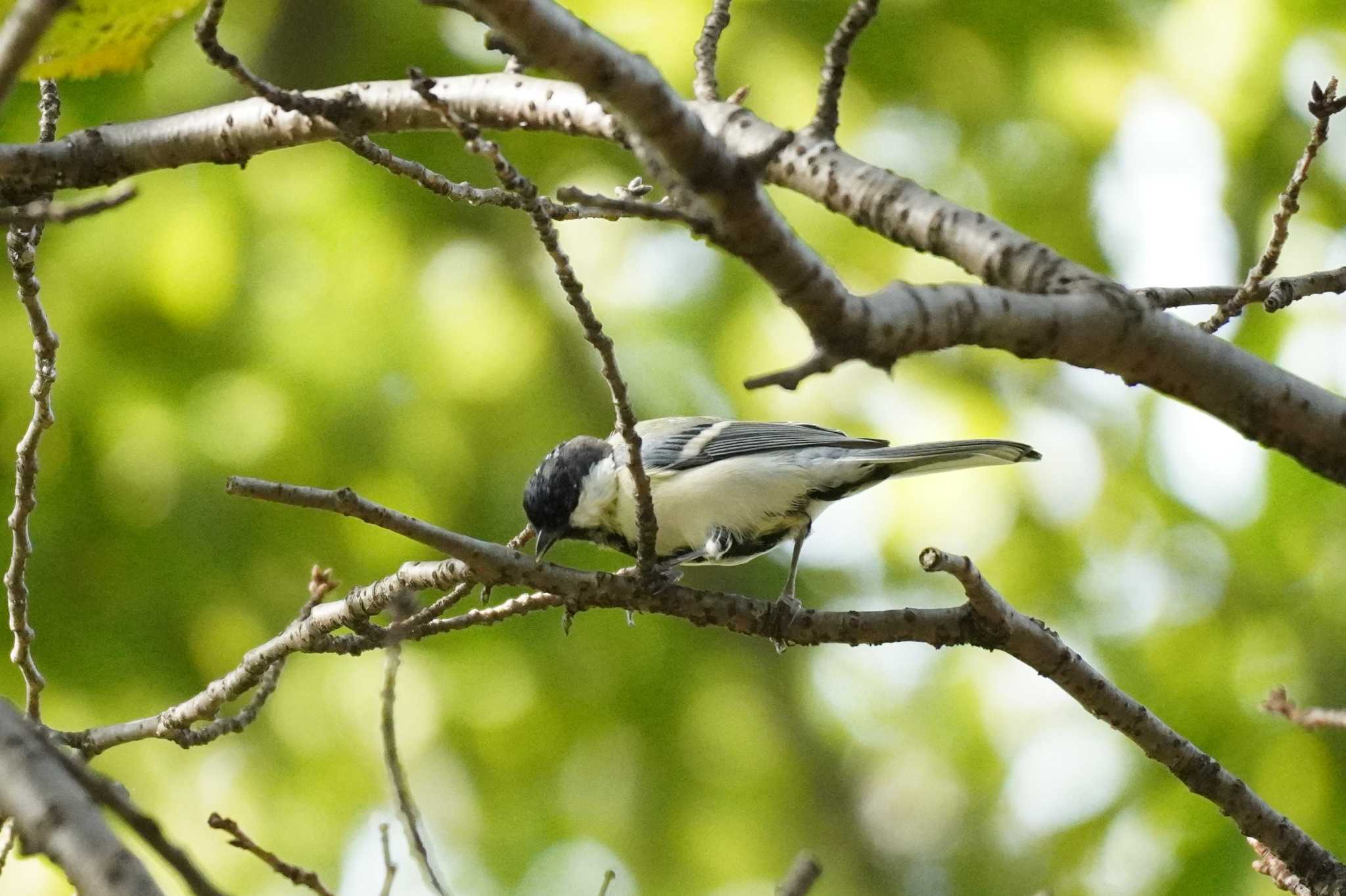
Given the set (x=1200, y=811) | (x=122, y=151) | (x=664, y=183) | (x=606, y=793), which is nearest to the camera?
(x=664, y=183)

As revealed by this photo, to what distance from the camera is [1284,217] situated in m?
2.41

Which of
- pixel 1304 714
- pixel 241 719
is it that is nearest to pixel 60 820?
pixel 241 719

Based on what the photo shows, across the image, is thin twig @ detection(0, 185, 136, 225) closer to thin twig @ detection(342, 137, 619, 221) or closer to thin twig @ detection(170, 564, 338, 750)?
thin twig @ detection(342, 137, 619, 221)

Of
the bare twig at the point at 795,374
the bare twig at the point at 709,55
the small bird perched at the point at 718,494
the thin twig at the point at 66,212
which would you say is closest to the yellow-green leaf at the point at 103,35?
the thin twig at the point at 66,212

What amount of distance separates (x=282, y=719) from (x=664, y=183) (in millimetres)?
4194

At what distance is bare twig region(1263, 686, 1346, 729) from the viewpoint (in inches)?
111

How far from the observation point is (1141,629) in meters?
4.87

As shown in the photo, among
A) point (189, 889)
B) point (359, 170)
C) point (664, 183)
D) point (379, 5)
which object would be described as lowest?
point (189, 889)

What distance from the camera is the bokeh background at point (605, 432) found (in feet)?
15.1

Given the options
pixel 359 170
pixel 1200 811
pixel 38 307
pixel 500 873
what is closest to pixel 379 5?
pixel 359 170

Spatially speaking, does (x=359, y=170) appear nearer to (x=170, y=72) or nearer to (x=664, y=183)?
(x=170, y=72)

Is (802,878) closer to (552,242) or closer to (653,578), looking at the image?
(653,578)

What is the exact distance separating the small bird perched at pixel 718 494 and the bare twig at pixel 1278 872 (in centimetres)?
139

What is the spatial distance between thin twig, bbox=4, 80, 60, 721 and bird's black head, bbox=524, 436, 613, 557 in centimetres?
144
